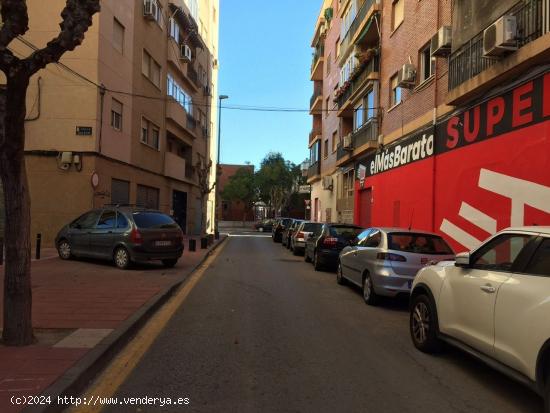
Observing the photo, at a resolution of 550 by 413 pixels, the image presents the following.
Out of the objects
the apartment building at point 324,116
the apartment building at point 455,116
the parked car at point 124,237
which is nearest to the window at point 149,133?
the apartment building at point 455,116

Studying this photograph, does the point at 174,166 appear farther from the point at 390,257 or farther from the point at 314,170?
the point at 390,257

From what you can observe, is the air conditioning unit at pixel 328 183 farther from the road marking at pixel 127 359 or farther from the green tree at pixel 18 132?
the green tree at pixel 18 132

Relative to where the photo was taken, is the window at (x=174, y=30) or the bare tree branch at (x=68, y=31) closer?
the bare tree branch at (x=68, y=31)

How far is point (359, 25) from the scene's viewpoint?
84.6ft

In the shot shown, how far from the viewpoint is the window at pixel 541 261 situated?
4398mm

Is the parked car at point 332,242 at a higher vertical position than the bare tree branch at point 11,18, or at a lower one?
lower

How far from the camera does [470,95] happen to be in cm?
1327

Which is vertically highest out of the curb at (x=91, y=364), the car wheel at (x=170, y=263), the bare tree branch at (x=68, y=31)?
the bare tree branch at (x=68, y=31)

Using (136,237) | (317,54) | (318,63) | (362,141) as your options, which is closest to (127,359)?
(136,237)

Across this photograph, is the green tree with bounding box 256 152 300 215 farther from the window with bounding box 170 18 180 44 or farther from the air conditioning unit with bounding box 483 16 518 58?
the air conditioning unit with bounding box 483 16 518 58

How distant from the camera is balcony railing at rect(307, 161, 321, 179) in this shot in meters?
40.6

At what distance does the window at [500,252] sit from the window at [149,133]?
23.1 m

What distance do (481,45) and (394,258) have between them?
6.38 metres

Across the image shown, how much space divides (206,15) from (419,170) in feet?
110
